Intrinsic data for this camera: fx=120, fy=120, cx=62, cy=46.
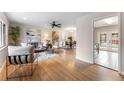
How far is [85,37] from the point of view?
5.69 metres

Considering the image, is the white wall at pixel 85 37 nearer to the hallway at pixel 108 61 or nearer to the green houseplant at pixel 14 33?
the hallway at pixel 108 61

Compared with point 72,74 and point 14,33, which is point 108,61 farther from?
point 14,33

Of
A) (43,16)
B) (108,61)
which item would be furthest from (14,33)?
(108,61)

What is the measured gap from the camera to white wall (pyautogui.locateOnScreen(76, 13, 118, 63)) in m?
5.26

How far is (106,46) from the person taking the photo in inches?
422

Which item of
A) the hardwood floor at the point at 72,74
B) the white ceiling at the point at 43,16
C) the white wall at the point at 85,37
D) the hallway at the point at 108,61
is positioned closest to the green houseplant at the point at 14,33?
the white ceiling at the point at 43,16

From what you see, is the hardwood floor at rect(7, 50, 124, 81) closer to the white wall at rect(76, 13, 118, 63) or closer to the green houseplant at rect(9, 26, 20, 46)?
the white wall at rect(76, 13, 118, 63)

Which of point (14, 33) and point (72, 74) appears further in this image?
point (14, 33)

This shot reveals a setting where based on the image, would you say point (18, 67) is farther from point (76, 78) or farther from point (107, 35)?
point (107, 35)
